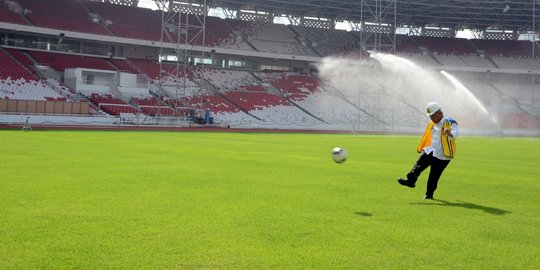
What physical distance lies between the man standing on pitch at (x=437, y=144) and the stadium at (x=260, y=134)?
47 cm

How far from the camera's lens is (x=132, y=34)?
58688mm

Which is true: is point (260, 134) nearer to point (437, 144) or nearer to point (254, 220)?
point (437, 144)

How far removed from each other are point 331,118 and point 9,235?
5514cm

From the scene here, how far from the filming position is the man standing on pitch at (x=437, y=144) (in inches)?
384

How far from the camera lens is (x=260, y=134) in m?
40.8

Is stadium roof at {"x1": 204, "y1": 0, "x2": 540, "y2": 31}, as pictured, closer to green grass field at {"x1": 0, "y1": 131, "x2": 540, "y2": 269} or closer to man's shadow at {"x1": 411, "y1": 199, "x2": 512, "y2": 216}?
green grass field at {"x1": 0, "y1": 131, "x2": 540, "y2": 269}

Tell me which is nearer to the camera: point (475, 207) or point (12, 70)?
point (475, 207)

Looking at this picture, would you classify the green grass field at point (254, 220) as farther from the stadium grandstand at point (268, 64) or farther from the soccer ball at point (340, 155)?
the stadium grandstand at point (268, 64)

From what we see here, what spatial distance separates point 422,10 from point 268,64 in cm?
1948

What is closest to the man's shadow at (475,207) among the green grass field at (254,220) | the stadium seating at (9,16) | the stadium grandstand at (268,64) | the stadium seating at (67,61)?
the green grass field at (254,220)

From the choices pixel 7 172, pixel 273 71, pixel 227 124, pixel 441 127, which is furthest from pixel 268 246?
pixel 273 71

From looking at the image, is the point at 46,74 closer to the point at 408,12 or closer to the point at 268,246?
the point at 408,12

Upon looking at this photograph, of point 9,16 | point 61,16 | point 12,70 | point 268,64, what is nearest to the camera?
point 12,70

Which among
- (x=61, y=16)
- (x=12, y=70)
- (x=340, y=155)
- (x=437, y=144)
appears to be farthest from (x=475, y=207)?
(x=61, y=16)
